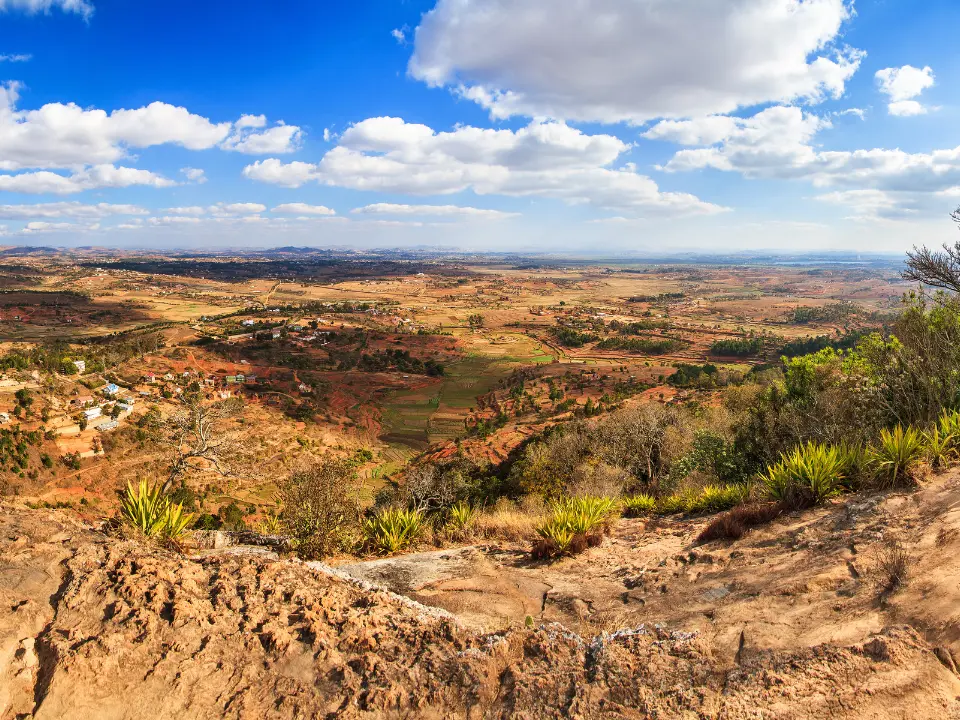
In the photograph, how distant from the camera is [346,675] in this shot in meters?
3.60

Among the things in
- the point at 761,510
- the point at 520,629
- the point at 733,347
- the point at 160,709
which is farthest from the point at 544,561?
the point at 733,347

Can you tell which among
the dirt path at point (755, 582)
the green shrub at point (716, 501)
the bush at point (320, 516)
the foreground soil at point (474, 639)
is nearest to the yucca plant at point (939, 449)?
the dirt path at point (755, 582)

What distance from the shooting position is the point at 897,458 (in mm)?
6340

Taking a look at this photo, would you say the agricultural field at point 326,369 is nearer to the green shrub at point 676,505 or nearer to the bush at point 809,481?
the green shrub at point 676,505

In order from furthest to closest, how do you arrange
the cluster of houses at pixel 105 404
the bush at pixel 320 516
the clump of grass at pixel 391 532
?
the cluster of houses at pixel 105 404
the clump of grass at pixel 391 532
the bush at pixel 320 516

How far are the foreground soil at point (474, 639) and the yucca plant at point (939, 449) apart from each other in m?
1.36

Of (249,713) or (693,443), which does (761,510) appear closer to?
(249,713)

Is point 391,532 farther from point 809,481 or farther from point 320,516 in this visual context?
point 809,481

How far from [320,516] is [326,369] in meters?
54.3

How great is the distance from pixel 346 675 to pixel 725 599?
3.54 meters

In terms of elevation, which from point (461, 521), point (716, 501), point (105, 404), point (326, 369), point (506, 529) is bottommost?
point (326, 369)

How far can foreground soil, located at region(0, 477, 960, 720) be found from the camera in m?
3.22

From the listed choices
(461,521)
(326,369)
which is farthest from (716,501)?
(326,369)

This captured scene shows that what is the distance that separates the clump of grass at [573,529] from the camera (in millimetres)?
6445
